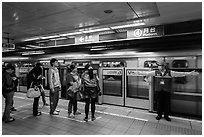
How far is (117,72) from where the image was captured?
5.71 meters

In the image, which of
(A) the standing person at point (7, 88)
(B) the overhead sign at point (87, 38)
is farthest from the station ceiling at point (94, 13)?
(A) the standing person at point (7, 88)

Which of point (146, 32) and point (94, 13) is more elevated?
point (94, 13)

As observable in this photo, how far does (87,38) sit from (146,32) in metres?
2.48

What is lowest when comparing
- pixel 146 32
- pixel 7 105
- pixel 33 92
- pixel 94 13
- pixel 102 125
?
pixel 102 125

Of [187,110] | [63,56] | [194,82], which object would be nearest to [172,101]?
[187,110]

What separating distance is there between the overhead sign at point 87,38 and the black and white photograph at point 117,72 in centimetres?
4

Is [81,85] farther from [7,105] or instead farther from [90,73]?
[7,105]

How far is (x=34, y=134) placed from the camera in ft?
10.3

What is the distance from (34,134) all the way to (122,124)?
205 cm

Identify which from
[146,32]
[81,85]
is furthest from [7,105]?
[146,32]

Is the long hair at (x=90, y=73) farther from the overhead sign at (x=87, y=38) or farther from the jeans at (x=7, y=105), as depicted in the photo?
the overhead sign at (x=87, y=38)

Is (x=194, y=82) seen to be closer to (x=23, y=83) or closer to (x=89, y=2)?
(x=89, y=2)

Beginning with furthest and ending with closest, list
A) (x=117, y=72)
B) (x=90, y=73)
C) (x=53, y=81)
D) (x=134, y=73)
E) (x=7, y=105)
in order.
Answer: (x=117, y=72) → (x=134, y=73) → (x=53, y=81) → (x=90, y=73) → (x=7, y=105)

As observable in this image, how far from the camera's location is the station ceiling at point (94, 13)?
11.3 feet
